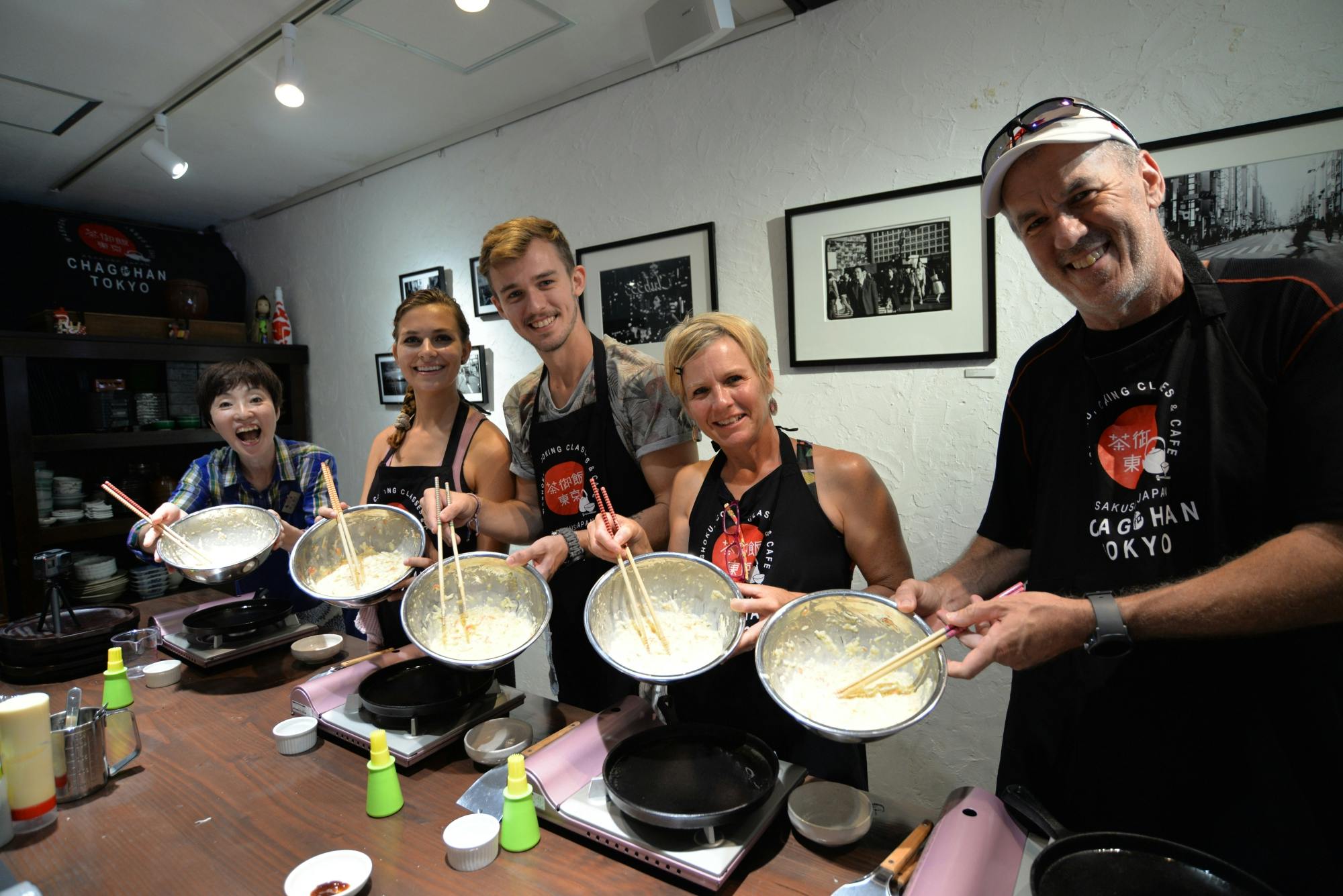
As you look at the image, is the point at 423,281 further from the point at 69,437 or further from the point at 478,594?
the point at 478,594

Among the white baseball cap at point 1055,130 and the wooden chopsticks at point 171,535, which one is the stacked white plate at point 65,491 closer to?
the wooden chopsticks at point 171,535

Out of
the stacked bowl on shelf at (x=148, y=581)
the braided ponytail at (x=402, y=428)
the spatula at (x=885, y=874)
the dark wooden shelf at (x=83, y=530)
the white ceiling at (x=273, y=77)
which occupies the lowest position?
the stacked bowl on shelf at (x=148, y=581)

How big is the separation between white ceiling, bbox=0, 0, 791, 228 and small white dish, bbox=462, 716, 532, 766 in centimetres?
264

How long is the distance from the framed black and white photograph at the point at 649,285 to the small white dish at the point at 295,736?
85.4 inches

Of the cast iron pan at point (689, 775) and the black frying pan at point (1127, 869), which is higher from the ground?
the black frying pan at point (1127, 869)

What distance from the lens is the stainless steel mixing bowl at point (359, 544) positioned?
1872mm

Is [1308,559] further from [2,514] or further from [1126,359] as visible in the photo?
[2,514]

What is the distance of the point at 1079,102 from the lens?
1.26 meters

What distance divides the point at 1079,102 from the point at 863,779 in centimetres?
166

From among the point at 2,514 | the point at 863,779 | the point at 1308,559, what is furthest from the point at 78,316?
the point at 1308,559

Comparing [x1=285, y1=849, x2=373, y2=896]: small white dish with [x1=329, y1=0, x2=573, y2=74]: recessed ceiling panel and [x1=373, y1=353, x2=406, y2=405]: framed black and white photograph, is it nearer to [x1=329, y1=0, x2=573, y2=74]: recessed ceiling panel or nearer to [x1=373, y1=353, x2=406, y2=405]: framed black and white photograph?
[x1=329, y1=0, x2=573, y2=74]: recessed ceiling panel

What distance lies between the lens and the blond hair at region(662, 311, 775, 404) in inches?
74.7

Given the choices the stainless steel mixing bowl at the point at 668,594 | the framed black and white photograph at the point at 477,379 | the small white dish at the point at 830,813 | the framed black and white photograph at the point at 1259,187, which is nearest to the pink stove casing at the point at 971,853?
the small white dish at the point at 830,813

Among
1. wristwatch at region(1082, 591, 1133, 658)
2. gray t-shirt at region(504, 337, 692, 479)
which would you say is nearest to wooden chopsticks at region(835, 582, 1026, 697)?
wristwatch at region(1082, 591, 1133, 658)
